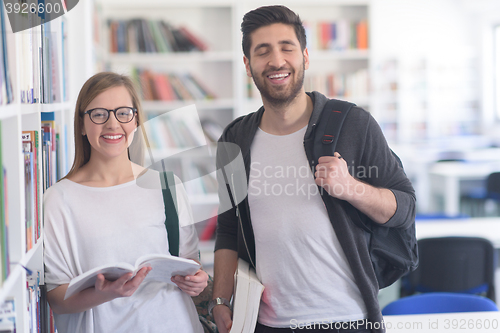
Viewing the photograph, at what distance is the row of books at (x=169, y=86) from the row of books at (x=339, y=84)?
100 cm

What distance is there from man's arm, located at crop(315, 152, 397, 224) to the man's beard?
0.25 m

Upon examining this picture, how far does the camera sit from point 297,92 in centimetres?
142

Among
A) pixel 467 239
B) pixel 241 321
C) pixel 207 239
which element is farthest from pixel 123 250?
pixel 207 239

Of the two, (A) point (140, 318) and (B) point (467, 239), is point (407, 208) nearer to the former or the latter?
(A) point (140, 318)

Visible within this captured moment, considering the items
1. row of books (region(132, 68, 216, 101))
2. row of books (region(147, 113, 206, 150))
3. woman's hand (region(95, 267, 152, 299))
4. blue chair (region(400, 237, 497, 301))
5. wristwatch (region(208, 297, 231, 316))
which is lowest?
blue chair (region(400, 237, 497, 301))

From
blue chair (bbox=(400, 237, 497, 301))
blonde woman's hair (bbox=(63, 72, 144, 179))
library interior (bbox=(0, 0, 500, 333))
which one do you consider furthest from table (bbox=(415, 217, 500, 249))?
blonde woman's hair (bbox=(63, 72, 144, 179))

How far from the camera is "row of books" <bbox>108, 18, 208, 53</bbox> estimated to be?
3.93 metres

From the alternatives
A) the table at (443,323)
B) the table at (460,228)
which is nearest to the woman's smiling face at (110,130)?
the table at (443,323)

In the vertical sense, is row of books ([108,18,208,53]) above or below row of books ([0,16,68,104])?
above

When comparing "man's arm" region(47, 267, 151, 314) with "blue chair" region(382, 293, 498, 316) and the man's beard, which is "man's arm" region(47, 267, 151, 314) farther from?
"blue chair" region(382, 293, 498, 316)

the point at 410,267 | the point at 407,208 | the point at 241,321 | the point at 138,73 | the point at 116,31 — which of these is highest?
the point at 116,31

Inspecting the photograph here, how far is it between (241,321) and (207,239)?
2526 millimetres

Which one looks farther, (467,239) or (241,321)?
(467,239)

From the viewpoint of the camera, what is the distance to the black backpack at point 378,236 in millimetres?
1319
